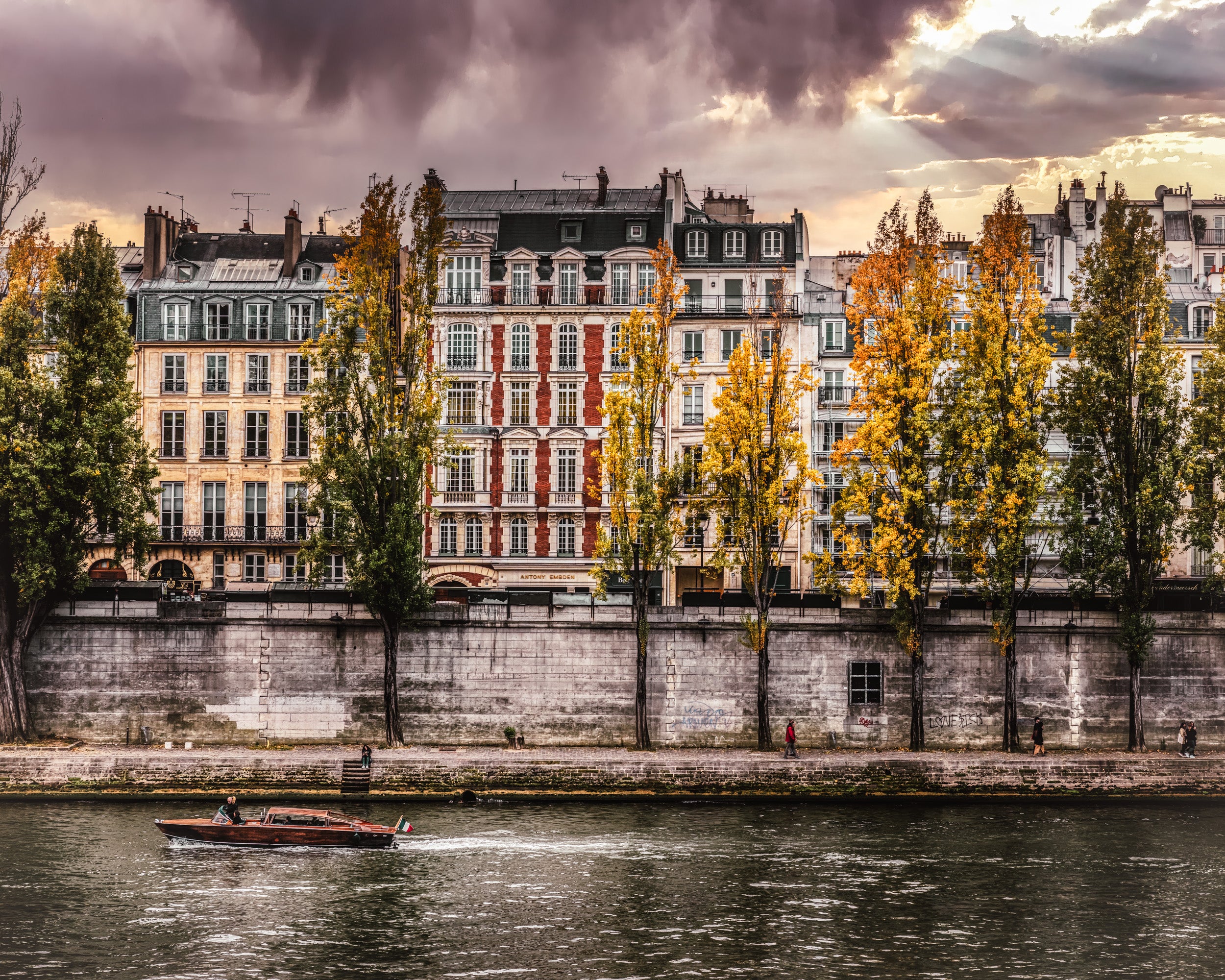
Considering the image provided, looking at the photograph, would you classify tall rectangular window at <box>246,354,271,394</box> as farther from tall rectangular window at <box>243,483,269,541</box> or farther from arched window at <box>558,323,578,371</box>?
arched window at <box>558,323,578,371</box>

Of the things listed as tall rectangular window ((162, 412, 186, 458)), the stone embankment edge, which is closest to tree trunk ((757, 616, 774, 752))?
the stone embankment edge

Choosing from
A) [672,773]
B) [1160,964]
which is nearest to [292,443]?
[672,773]

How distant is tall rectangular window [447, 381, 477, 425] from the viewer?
74375 millimetres

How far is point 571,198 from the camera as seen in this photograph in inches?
3369

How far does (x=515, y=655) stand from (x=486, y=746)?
3909mm

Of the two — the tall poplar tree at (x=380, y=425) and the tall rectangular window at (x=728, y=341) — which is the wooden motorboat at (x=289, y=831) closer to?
the tall poplar tree at (x=380, y=425)

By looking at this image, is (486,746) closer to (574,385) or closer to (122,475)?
(122,475)

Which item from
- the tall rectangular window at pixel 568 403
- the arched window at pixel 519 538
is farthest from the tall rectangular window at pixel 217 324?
the arched window at pixel 519 538

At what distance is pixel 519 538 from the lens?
74.0 meters

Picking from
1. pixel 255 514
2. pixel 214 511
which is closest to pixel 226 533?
pixel 214 511

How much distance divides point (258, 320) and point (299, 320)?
7.30 feet

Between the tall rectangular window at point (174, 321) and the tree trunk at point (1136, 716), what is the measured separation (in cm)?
5061

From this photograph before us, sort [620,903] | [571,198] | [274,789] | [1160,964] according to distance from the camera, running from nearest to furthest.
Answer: [1160,964] < [620,903] < [274,789] < [571,198]

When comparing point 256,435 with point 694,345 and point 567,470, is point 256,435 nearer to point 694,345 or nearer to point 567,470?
point 567,470
